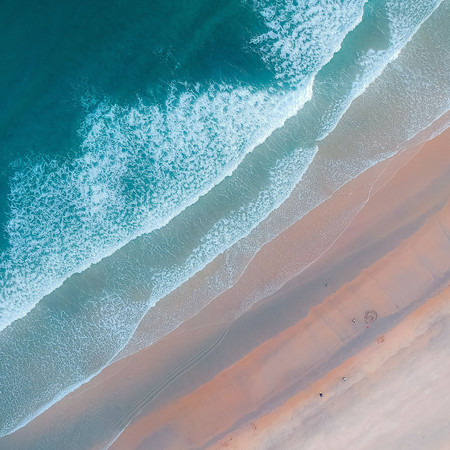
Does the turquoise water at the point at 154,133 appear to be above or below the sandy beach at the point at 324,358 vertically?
above

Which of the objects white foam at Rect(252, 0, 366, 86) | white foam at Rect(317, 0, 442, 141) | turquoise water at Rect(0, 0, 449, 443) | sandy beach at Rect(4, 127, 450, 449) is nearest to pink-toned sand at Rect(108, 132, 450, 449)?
sandy beach at Rect(4, 127, 450, 449)

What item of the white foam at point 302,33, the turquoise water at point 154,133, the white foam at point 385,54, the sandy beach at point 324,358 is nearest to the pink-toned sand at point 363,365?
the sandy beach at point 324,358

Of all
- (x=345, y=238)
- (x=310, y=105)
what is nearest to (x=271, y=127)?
(x=310, y=105)

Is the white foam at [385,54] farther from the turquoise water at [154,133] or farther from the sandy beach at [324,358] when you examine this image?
the sandy beach at [324,358]

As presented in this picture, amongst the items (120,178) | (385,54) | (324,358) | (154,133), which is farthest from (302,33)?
(324,358)

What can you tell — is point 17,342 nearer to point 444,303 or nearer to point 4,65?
point 4,65
